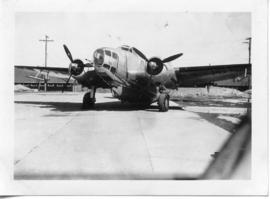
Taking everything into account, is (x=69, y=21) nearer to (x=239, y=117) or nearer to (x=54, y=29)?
(x=54, y=29)

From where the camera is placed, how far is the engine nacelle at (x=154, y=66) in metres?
9.43

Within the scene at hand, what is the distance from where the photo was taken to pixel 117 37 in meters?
7.57

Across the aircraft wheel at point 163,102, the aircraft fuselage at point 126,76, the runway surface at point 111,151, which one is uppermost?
the aircraft fuselage at point 126,76

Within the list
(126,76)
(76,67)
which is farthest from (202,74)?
(76,67)

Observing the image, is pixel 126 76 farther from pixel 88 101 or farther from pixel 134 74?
pixel 88 101

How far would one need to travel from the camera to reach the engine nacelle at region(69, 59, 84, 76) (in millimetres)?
9469

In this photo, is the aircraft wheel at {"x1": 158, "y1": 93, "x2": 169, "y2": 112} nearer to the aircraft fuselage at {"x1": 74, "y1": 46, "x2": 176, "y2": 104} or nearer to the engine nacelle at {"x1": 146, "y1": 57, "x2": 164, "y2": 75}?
the aircraft fuselage at {"x1": 74, "y1": 46, "x2": 176, "y2": 104}

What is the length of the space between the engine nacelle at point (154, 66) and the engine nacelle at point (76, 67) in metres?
2.28

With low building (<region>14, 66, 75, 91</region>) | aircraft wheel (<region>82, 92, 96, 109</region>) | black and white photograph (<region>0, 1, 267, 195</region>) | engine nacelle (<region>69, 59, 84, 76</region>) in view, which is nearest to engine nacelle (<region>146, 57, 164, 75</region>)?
black and white photograph (<region>0, 1, 267, 195</region>)

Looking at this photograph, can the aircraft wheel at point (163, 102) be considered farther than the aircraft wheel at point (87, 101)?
No

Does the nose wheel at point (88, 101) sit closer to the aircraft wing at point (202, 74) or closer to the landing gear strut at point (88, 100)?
the landing gear strut at point (88, 100)

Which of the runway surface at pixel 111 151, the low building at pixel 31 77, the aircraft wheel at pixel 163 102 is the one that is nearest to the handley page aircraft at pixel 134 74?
the aircraft wheel at pixel 163 102

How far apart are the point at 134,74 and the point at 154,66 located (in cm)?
84

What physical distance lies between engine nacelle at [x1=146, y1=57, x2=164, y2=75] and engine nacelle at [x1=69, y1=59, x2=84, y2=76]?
228 centimetres
